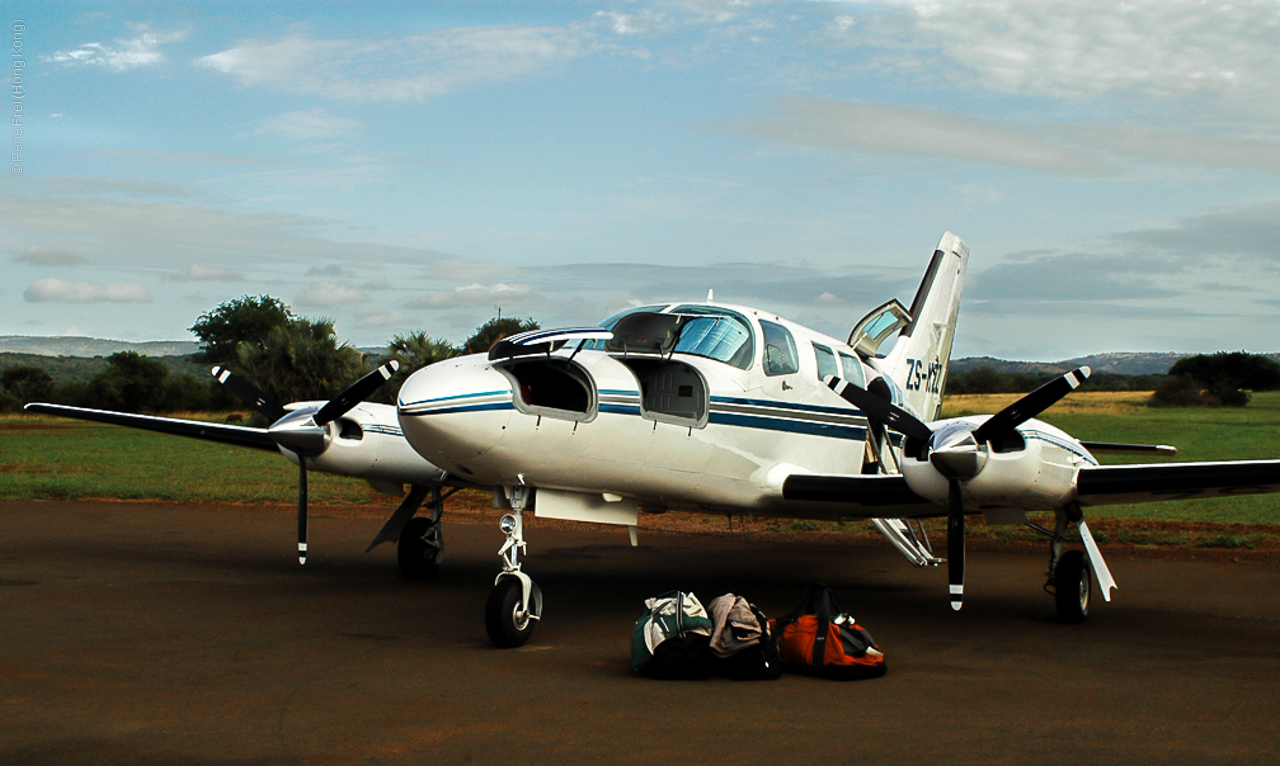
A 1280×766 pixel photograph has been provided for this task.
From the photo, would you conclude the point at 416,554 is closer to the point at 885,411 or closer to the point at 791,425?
the point at 791,425

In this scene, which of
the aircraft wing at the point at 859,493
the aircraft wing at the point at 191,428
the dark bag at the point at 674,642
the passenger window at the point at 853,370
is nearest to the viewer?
the dark bag at the point at 674,642

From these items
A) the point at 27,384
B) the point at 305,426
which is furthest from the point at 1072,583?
the point at 27,384

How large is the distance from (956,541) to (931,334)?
746cm

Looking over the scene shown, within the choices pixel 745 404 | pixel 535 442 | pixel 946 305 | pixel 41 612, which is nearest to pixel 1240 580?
pixel 946 305

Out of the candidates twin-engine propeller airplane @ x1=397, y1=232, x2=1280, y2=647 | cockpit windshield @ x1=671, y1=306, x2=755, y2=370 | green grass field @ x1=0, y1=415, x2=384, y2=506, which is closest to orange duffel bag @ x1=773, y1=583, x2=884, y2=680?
twin-engine propeller airplane @ x1=397, y1=232, x2=1280, y2=647

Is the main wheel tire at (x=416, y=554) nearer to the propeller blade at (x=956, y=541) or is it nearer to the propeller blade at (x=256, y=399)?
the propeller blade at (x=256, y=399)

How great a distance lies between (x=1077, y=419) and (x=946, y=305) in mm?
44105

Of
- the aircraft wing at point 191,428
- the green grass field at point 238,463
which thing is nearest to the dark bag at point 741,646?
the aircraft wing at point 191,428

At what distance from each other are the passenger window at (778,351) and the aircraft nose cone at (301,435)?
203 inches

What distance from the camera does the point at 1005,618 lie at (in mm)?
10680

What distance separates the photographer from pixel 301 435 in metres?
11.6

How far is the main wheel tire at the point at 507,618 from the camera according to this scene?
8484 millimetres

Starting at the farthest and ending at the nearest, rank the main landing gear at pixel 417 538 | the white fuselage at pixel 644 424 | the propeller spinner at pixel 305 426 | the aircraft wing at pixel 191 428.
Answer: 1. the aircraft wing at pixel 191 428
2. the main landing gear at pixel 417 538
3. the propeller spinner at pixel 305 426
4. the white fuselage at pixel 644 424

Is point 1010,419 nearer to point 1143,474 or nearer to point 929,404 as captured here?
point 1143,474
